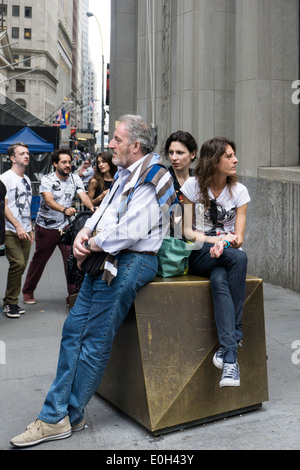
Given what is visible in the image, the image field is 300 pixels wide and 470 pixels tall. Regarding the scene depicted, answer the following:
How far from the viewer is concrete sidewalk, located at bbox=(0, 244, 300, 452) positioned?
3.79m

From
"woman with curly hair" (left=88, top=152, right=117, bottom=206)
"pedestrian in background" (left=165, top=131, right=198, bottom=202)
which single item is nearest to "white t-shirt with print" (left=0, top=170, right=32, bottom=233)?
"woman with curly hair" (left=88, top=152, right=117, bottom=206)

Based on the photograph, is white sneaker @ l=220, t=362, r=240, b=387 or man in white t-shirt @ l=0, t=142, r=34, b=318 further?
man in white t-shirt @ l=0, t=142, r=34, b=318

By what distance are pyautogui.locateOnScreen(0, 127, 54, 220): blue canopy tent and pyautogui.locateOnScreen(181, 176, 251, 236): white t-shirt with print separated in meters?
16.5

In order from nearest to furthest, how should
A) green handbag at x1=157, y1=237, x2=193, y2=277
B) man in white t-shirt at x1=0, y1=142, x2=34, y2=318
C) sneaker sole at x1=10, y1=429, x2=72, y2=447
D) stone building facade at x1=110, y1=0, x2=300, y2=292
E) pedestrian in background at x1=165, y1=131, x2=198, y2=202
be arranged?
sneaker sole at x1=10, y1=429, x2=72, y2=447 → green handbag at x1=157, y1=237, x2=193, y2=277 → pedestrian in background at x1=165, y1=131, x2=198, y2=202 → man in white t-shirt at x1=0, y1=142, x2=34, y2=318 → stone building facade at x1=110, y1=0, x2=300, y2=292

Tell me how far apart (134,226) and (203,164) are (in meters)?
0.91

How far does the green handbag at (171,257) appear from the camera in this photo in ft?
13.5

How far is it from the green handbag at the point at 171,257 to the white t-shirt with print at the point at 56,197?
4.09 meters

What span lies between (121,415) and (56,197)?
4235mm

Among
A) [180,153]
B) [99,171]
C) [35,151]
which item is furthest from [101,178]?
[35,151]

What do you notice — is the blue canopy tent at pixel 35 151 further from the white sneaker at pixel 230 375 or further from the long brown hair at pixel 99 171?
the white sneaker at pixel 230 375

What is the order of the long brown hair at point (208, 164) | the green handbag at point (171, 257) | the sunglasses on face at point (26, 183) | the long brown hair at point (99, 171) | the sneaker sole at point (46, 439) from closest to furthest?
1. the sneaker sole at point (46, 439)
2. the green handbag at point (171, 257)
3. the long brown hair at point (208, 164)
4. the sunglasses on face at point (26, 183)
5. the long brown hair at point (99, 171)

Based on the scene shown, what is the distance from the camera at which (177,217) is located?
4473 mm

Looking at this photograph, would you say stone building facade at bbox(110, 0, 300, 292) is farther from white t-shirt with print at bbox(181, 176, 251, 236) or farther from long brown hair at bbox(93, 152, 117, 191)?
white t-shirt with print at bbox(181, 176, 251, 236)

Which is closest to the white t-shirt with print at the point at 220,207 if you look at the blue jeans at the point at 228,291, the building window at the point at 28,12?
the blue jeans at the point at 228,291
